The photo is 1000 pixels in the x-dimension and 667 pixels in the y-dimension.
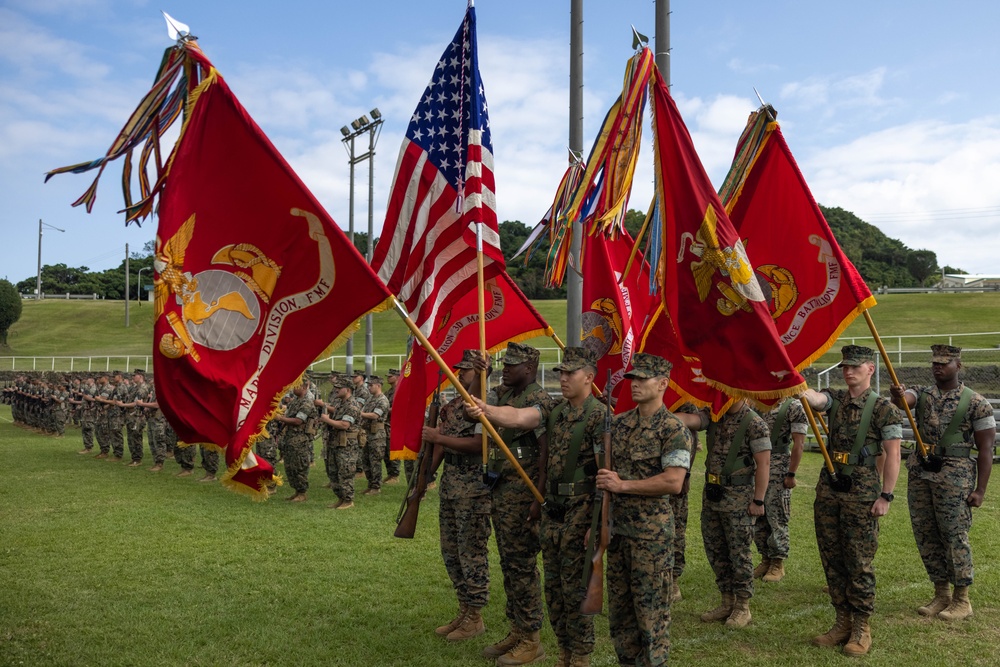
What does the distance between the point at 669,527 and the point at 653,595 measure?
0.42 metres

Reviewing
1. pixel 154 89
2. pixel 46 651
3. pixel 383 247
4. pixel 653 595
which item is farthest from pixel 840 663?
pixel 154 89

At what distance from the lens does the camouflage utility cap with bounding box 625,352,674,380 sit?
5188 mm

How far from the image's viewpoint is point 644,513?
16.9 ft

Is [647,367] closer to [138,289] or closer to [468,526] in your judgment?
[468,526]

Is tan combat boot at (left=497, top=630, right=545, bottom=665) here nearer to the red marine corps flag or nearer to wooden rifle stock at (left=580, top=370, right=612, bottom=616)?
wooden rifle stock at (left=580, top=370, right=612, bottom=616)

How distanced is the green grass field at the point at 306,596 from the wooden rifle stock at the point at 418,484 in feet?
2.75

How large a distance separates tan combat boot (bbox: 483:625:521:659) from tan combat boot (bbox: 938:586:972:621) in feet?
11.6

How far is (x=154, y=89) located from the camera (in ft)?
17.9

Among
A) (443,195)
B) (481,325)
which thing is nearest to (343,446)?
(443,195)

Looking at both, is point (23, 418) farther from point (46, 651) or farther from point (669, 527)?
point (669, 527)

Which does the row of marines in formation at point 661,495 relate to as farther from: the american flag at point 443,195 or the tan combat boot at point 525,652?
the american flag at point 443,195

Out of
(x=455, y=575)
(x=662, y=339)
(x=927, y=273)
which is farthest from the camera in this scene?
(x=927, y=273)

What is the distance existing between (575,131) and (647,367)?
18.1 feet

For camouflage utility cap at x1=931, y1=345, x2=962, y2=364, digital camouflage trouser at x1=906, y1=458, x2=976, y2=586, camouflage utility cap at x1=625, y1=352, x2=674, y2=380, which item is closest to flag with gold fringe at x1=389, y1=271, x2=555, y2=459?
camouflage utility cap at x1=625, y1=352, x2=674, y2=380
